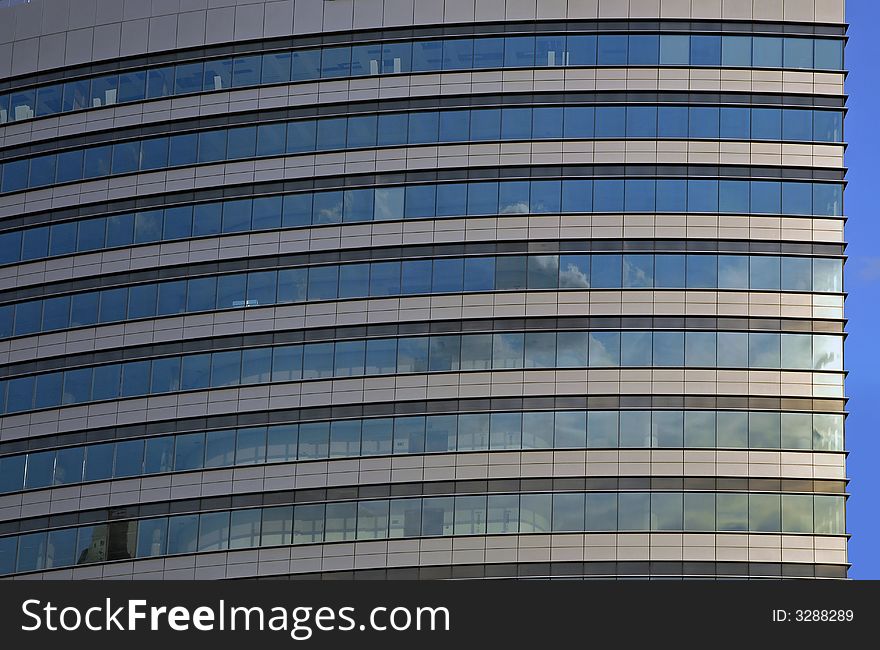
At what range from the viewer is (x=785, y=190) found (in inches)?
2749

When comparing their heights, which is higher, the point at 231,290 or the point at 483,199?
the point at 483,199

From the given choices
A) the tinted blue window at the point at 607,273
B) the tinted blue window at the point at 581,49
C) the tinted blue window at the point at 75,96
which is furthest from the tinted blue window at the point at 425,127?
the tinted blue window at the point at 75,96

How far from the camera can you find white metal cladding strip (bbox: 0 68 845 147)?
70.6 meters

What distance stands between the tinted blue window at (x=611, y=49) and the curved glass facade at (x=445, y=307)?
0.16m

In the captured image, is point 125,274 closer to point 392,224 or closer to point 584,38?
point 392,224

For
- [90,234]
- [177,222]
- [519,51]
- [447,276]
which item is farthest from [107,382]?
[519,51]

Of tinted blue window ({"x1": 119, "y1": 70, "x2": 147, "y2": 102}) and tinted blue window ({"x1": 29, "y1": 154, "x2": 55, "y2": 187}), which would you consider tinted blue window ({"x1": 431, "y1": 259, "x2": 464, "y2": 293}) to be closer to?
tinted blue window ({"x1": 119, "y1": 70, "x2": 147, "y2": 102})

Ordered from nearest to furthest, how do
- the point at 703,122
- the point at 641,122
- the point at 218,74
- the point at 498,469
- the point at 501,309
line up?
1. the point at 498,469
2. the point at 501,309
3. the point at 703,122
4. the point at 641,122
5. the point at 218,74

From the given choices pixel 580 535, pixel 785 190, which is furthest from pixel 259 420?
pixel 785 190

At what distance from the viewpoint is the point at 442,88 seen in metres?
72.2

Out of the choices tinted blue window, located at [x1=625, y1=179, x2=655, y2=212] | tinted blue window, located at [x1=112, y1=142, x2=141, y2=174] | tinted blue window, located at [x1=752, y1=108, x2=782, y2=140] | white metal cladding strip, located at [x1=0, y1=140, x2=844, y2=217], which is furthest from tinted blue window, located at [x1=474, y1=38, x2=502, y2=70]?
tinted blue window, located at [x1=112, y1=142, x2=141, y2=174]

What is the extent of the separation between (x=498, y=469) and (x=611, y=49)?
22736 millimetres

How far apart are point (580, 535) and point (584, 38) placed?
2588cm

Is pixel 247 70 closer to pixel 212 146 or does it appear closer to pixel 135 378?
pixel 212 146
